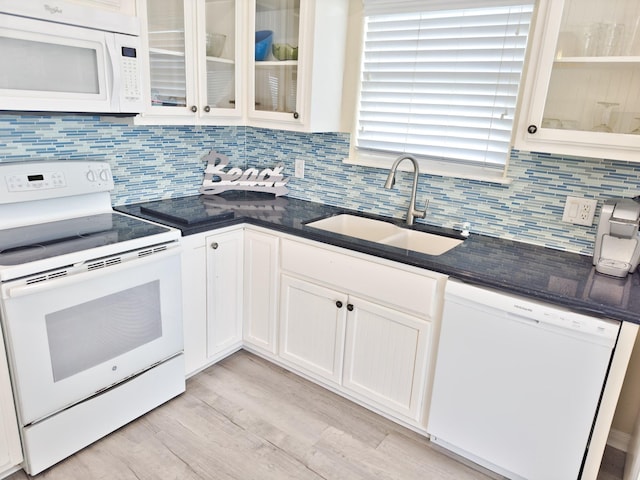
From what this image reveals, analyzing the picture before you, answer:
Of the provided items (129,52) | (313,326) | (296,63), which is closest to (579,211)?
(313,326)

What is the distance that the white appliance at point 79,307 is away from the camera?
1571 millimetres

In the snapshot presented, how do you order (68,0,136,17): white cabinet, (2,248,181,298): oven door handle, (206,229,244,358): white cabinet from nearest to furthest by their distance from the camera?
1. (2,248,181,298): oven door handle
2. (68,0,136,17): white cabinet
3. (206,229,244,358): white cabinet

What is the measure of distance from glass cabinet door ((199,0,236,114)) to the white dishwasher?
157 cm

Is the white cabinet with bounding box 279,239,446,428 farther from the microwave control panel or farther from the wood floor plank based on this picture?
the microwave control panel

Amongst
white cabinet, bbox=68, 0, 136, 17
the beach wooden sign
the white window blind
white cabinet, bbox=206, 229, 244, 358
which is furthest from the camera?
the beach wooden sign

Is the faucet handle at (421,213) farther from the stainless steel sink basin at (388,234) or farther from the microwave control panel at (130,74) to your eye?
the microwave control panel at (130,74)

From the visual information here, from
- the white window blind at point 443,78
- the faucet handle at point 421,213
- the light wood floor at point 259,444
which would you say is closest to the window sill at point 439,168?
the white window blind at point 443,78

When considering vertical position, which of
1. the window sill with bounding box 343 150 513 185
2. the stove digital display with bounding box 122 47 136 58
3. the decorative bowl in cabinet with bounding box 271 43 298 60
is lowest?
the window sill with bounding box 343 150 513 185

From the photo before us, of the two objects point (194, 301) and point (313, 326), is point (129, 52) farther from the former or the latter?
point (313, 326)

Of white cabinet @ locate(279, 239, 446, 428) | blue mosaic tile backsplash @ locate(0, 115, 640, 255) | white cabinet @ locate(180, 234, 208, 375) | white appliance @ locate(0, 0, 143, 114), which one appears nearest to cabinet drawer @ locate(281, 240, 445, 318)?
white cabinet @ locate(279, 239, 446, 428)

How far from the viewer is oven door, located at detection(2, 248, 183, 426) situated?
155 centimetres

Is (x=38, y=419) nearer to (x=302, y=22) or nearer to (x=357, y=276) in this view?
(x=357, y=276)

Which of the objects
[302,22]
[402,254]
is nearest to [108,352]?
[402,254]

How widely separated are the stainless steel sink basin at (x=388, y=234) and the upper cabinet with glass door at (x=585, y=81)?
0.63 metres
